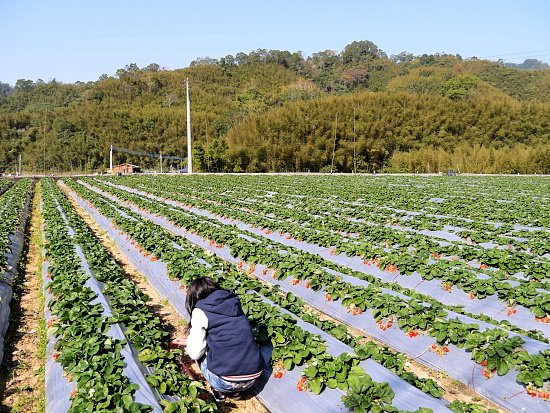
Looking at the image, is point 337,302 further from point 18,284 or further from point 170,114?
point 170,114

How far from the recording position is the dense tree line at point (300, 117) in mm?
52000

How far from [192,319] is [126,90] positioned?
10493 cm

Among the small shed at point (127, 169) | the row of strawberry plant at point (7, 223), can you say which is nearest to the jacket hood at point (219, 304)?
the row of strawberry plant at point (7, 223)

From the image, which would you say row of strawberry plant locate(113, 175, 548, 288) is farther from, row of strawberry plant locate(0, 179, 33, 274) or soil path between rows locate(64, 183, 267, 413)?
row of strawberry plant locate(0, 179, 33, 274)

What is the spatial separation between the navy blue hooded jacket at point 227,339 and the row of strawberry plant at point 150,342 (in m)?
0.30

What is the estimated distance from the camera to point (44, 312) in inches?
275

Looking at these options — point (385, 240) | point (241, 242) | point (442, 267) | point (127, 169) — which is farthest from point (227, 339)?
point (127, 169)

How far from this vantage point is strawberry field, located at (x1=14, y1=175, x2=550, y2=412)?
163 inches

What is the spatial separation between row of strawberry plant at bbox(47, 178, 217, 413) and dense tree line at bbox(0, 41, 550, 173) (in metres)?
45.0

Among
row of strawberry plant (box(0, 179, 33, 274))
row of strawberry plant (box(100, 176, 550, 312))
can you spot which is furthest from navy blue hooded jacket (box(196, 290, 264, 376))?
row of strawberry plant (box(0, 179, 33, 274))

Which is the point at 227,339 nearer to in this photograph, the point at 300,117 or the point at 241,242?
the point at 241,242

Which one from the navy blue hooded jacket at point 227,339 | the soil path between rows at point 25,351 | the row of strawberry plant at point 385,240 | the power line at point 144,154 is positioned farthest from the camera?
the power line at point 144,154

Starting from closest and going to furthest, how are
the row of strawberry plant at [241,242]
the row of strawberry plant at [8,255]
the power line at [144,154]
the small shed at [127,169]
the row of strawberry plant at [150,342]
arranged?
the row of strawberry plant at [150,342] < the row of strawberry plant at [8,255] < the row of strawberry plant at [241,242] < the small shed at [127,169] < the power line at [144,154]

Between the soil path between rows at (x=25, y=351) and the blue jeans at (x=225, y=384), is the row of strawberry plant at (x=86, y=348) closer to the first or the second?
the soil path between rows at (x=25, y=351)
